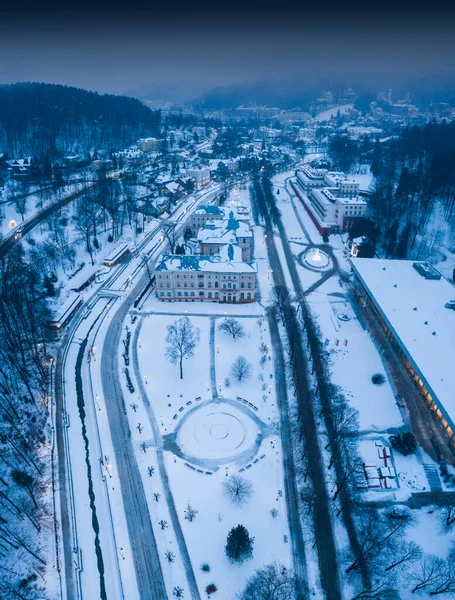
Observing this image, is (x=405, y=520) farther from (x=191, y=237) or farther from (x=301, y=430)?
(x=191, y=237)

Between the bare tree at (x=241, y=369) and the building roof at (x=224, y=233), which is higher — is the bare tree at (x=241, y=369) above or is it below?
below

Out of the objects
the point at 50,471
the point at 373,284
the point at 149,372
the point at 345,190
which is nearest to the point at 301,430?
the point at 149,372

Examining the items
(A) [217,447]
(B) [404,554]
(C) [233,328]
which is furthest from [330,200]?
(B) [404,554]

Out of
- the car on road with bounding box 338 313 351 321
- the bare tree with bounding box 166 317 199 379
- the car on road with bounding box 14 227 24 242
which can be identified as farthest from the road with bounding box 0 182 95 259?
the car on road with bounding box 338 313 351 321

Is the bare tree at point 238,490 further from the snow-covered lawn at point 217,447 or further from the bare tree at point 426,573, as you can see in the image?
the bare tree at point 426,573

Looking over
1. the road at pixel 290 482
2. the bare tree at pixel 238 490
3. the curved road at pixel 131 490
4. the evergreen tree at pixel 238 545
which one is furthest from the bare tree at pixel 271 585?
the curved road at pixel 131 490
